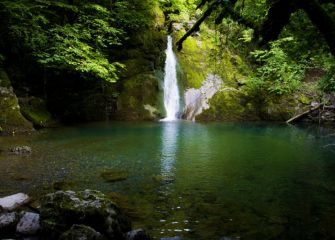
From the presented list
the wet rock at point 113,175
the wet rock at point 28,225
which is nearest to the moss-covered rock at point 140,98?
the wet rock at point 113,175

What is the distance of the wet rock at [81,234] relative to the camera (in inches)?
226

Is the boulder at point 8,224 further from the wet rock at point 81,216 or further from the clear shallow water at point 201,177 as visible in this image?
the clear shallow water at point 201,177

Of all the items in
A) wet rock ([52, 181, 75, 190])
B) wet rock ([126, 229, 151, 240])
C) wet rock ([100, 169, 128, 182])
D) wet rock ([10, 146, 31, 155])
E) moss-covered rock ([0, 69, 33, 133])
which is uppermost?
moss-covered rock ([0, 69, 33, 133])

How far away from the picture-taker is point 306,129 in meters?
22.1

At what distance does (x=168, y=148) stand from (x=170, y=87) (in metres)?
14.3

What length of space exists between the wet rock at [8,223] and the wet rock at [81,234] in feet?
3.97

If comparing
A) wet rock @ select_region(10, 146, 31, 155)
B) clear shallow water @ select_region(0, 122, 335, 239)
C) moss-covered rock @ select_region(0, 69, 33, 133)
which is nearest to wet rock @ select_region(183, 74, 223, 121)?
clear shallow water @ select_region(0, 122, 335, 239)

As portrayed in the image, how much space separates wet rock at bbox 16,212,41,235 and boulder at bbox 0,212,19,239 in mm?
118

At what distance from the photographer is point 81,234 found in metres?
5.77

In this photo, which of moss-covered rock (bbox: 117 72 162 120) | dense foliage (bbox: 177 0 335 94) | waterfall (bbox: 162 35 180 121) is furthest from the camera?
waterfall (bbox: 162 35 180 121)

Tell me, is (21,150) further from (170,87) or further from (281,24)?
(170,87)

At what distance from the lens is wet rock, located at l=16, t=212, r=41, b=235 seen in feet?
21.1

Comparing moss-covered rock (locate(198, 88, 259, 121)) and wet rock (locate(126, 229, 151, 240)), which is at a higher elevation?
moss-covered rock (locate(198, 88, 259, 121))

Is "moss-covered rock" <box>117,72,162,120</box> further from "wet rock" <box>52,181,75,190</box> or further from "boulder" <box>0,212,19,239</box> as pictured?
"boulder" <box>0,212,19,239</box>
